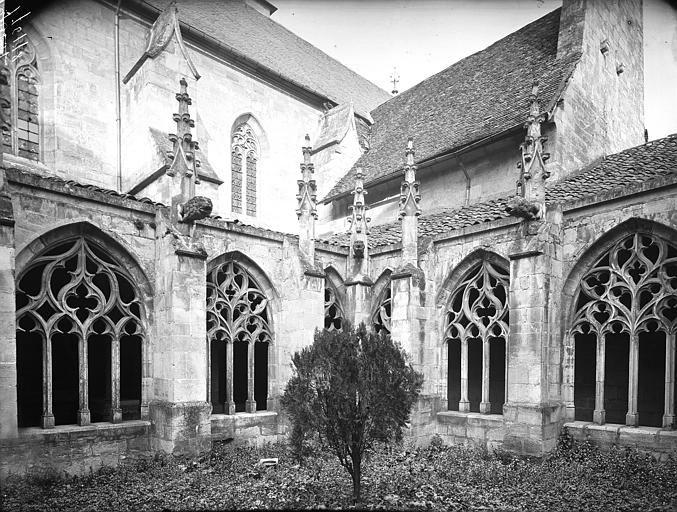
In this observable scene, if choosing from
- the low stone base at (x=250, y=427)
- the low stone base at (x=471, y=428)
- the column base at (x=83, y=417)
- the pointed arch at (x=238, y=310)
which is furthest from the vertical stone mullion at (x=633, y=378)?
the column base at (x=83, y=417)

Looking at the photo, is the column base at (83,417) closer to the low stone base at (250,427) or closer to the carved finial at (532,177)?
the low stone base at (250,427)

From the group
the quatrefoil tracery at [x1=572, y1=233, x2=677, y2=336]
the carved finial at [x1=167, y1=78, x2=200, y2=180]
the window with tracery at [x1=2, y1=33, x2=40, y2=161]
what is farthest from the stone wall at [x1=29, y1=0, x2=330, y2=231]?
the quatrefoil tracery at [x1=572, y1=233, x2=677, y2=336]

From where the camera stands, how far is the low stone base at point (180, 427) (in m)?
7.67

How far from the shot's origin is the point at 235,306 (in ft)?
30.8

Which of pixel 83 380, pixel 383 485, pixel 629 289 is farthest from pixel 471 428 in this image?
pixel 83 380

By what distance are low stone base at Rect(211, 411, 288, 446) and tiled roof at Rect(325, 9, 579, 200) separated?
23.8 ft

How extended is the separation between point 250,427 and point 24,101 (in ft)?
29.4

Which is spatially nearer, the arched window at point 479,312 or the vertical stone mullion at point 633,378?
the vertical stone mullion at point 633,378

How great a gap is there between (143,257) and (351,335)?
4.25 m

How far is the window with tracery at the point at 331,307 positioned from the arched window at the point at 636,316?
15.9 ft

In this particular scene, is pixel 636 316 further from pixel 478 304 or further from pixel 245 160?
pixel 245 160

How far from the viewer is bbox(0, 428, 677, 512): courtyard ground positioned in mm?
5902

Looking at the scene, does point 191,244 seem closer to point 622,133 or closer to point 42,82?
point 42,82

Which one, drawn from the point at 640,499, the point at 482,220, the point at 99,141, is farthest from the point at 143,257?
the point at 640,499
